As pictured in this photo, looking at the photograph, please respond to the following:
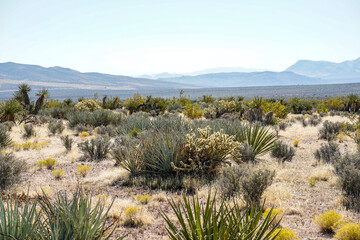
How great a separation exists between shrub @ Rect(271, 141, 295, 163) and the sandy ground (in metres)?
0.22

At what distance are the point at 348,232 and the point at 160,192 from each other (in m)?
3.65

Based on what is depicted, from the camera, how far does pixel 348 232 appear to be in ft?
13.1

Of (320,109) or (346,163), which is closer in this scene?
(346,163)

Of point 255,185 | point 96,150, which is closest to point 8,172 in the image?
point 96,150

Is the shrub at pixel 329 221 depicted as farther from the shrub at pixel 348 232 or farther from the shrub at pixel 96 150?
the shrub at pixel 96 150

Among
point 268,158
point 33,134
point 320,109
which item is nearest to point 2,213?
point 268,158

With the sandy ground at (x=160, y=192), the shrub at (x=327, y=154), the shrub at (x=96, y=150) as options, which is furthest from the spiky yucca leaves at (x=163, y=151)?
the shrub at (x=327, y=154)

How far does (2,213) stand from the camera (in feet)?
9.59

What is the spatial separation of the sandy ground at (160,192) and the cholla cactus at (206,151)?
1.00 meters

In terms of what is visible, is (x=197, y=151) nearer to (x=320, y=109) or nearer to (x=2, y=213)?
(x=2, y=213)

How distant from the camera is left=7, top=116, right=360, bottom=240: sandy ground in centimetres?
473

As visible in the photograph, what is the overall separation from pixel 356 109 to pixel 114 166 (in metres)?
27.7

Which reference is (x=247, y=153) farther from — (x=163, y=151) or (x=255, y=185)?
(x=255, y=185)

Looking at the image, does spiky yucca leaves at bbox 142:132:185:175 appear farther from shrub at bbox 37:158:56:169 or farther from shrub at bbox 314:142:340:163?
shrub at bbox 314:142:340:163
